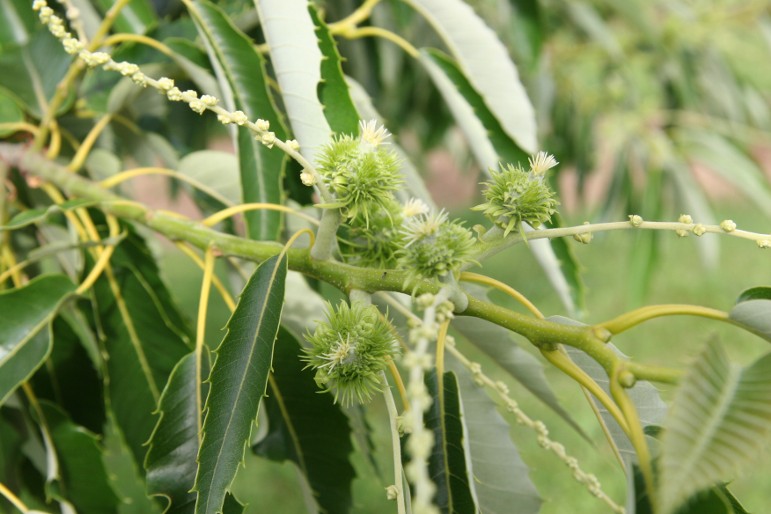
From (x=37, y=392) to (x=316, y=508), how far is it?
42 cm

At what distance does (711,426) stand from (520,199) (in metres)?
0.20

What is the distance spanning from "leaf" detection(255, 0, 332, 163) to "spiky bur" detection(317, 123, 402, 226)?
111 millimetres

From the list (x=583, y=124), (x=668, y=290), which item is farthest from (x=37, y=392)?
(x=668, y=290)

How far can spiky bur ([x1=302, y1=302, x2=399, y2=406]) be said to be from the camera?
1.66 feet

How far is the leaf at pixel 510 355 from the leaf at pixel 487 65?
0.29 metres

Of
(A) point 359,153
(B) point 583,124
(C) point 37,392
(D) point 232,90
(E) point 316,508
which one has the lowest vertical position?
(E) point 316,508

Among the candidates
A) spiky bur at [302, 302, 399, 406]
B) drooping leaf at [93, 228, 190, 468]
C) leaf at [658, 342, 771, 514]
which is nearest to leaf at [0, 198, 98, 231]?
drooping leaf at [93, 228, 190, 468]

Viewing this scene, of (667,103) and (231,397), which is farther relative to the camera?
(667,103)

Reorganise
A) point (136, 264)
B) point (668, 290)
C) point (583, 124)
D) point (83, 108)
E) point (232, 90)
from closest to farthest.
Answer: point (232, 90) → point (136, 264) → point (83, 108) → point (583, 124) → point (668, 290)

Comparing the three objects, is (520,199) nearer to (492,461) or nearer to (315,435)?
(492,461)

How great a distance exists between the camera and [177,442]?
637mm

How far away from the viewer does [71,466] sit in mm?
786

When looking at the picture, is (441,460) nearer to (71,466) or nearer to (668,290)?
(71,466)

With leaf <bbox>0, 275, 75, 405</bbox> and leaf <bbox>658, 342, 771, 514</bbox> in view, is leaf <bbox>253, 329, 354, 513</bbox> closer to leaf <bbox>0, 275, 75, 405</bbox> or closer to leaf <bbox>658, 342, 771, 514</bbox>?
leaf <bbox>0, 275, 75, 405</bbox>
